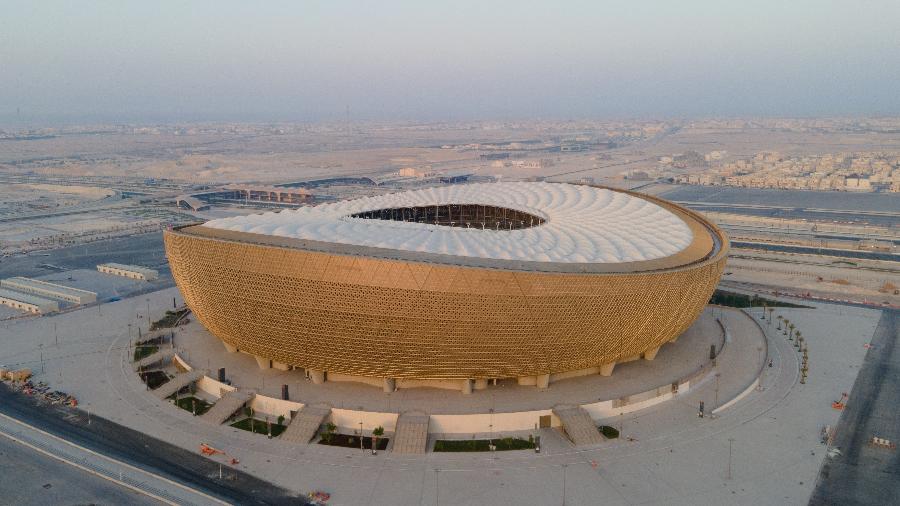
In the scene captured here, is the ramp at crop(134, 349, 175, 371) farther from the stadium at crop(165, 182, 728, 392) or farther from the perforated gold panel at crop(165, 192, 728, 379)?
the perforated gold panel at crop(165, 192, 728, 379)

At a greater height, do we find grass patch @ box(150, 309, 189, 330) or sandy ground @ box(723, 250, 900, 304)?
grass patch @ box(150, 309, 189, 330)

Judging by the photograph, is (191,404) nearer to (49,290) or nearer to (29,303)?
(29,303)

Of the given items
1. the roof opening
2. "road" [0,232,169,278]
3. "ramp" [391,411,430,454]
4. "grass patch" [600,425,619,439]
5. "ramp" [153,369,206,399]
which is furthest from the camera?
"road" [0,232,169,278]

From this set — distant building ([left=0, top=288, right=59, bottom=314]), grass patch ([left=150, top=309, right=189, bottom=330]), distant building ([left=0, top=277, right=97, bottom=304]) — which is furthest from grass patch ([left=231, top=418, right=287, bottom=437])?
distant building ([left=0, top=277, right=97, bottom=304])

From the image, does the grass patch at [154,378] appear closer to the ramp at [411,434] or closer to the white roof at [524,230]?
the white roof at [524,230]

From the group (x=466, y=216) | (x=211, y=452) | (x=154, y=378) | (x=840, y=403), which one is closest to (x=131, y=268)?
(x=154, y=378)

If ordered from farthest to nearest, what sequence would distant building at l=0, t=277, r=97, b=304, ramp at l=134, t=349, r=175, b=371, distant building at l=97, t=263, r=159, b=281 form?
distant building at l=97, t=263, r=159, b=281
distant building at l=0, t=277, r=97, b=304
ramp at l=134, t=349, r=175, b=371
